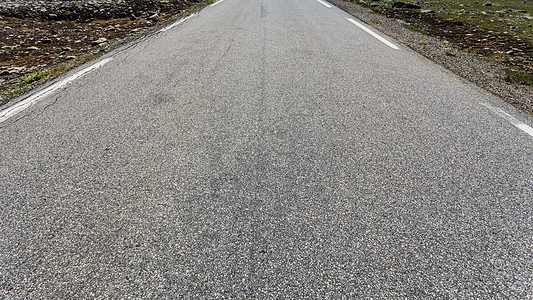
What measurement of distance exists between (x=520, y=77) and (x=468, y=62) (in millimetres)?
788

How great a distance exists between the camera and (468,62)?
14.5ft

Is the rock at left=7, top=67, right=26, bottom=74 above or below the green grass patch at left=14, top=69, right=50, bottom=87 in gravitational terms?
below

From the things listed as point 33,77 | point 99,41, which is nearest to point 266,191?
point 33,77

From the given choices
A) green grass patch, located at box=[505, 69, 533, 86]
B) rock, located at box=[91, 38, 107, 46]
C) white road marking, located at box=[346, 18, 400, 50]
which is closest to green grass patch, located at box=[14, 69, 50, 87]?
rock, located at box=[91, 38, 107, 46]

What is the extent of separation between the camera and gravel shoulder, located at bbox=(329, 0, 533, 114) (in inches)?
130

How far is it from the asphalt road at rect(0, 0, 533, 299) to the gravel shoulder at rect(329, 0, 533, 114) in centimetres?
26

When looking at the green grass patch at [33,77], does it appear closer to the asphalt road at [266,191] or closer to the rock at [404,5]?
the asphalt road at [266,191]

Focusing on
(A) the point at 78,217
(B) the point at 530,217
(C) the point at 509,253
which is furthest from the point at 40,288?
(B) the point at 530,217

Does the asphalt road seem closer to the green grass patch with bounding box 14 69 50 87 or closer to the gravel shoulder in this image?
the gravel shoulder

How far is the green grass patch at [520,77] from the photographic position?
12.1 ft

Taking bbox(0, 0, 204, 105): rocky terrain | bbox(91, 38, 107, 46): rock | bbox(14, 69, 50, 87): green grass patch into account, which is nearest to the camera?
bbox(14, 69, 50, 87): green grass patch

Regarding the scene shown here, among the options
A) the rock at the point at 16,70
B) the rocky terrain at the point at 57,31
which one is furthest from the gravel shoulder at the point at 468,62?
the rock at the point at 16,70

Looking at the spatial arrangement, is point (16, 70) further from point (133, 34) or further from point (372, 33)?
point (372, 33)

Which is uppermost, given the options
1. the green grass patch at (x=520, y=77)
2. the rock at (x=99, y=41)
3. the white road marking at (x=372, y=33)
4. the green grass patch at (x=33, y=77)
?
the white road marking at (x=372, y=33)
